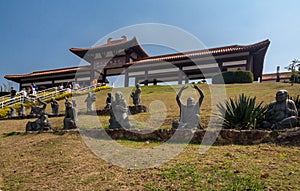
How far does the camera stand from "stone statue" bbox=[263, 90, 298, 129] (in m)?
6.75

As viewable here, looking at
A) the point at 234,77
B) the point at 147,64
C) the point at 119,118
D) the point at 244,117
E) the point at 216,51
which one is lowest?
the point at 119,118

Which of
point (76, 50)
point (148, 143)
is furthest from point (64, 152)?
point (76, 50)

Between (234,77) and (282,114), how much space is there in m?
17.2

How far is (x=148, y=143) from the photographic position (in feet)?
22.8

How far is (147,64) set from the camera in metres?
29.0

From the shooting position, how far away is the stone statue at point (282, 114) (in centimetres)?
675

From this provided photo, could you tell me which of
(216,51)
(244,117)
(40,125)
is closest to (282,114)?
(244,117)

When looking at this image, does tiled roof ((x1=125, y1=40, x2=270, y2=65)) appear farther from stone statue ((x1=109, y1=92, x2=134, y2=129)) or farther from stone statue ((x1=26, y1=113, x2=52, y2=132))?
stone statue ((x1=26, y1=113, x2=52, y2=132))

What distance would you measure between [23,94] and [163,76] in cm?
1429

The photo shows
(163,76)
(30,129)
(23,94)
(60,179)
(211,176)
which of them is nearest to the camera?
(211,176)

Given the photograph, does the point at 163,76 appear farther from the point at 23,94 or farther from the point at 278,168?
the point at 278,168

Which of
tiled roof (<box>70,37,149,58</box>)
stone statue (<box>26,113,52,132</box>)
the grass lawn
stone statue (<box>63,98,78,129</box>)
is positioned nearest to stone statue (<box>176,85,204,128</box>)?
the grass lawn

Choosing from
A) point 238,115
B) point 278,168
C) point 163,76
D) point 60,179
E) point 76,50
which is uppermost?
point 76,50

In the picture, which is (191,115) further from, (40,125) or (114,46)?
(114,46)
